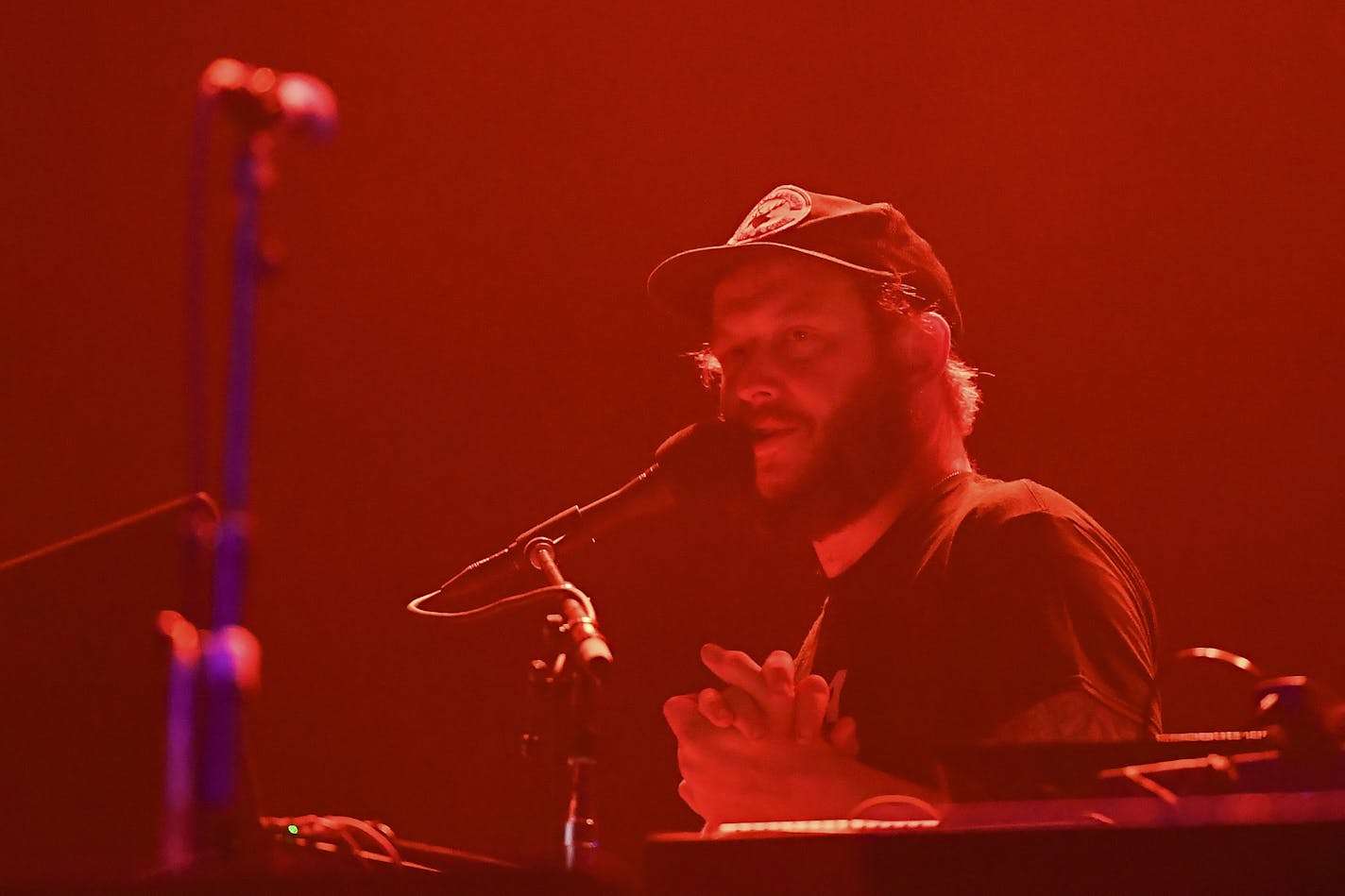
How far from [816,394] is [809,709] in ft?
3.30

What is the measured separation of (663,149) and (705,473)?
1.26 m

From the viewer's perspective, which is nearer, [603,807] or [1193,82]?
[603,807]

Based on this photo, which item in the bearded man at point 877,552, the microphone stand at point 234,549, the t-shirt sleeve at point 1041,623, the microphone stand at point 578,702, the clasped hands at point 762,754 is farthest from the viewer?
the t-shirt sleeve at point 1041,623

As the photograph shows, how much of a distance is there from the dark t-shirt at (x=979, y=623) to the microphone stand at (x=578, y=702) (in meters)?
0.75

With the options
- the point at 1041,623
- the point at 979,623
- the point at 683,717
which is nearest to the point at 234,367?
the point at 683,717

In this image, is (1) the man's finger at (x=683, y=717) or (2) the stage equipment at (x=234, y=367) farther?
(1) the man's finger at (x=683, y=717)

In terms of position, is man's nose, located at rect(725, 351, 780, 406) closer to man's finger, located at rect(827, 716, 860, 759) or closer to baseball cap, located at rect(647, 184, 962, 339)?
baseball cap, located at rect(647, 184, 962, 339)

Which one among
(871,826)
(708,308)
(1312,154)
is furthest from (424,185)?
(871,826)

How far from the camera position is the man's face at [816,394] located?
2.82 m

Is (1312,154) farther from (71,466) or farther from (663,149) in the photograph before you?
(71,466)

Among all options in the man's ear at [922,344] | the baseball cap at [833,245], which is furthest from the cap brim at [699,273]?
the man's ear at [922,344]

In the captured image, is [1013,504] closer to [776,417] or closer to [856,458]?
[856,458]

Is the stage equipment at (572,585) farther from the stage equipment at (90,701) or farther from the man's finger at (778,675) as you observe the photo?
the stage equipment at (90,701)

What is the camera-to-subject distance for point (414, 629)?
3.18 metres
